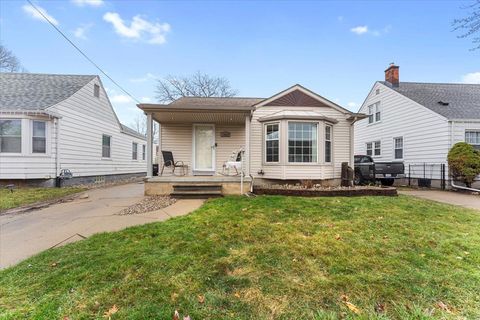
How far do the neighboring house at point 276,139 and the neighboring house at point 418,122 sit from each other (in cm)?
489

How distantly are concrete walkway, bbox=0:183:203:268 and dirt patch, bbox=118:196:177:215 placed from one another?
0.24 m

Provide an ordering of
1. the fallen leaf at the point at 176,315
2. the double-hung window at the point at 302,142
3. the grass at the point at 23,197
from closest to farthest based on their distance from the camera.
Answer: the fallen leaf at the point at 176,315
the grass at the point at 23,197
the double-hung window at the point at 302,142

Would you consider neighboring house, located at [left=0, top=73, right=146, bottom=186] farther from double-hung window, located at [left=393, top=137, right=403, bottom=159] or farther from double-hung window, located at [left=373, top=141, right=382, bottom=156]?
double-hung window, located at [left=393, top=137, right=403, bottom=159]

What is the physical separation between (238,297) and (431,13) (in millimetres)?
13354

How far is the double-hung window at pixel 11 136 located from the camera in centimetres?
996

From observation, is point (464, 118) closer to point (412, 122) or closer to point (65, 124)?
point (412, 122)

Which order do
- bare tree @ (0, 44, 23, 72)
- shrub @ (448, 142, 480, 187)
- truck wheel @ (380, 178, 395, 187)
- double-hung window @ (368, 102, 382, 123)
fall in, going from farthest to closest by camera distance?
Answer: bare tree @ (0, 44, 23, 72) → double-hung window @ (368, 102, 382, 123) → truck wheel @ (380, 178, 395, 187) → shrub @ (448, 142, 480, 187)

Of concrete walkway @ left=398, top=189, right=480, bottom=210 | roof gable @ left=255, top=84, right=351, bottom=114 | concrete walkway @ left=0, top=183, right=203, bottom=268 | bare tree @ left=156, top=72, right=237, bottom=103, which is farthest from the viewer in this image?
bare tree @ left=156, top=72, right=237, bottom=103

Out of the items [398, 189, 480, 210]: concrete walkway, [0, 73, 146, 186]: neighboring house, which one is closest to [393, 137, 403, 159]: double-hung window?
[398, 189, 480, 210]: concrete walkway

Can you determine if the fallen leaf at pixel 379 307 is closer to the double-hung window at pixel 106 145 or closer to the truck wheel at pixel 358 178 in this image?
the truck wheel at pixel 358 178

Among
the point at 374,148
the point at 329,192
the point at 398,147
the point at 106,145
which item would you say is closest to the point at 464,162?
the point at 398,147

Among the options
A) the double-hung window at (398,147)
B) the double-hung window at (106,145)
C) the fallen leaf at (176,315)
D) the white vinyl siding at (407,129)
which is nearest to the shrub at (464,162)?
the white vinyl siding at (407,129)

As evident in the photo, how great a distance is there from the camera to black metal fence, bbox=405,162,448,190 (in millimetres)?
11625

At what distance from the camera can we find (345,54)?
14.4 metres
